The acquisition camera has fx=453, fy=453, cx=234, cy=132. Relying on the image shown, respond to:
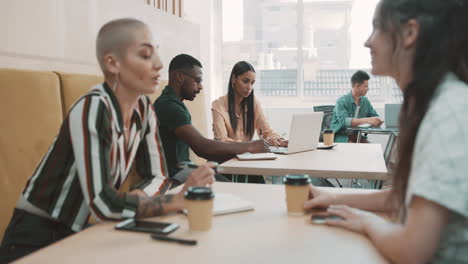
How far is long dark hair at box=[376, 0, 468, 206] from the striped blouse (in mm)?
751

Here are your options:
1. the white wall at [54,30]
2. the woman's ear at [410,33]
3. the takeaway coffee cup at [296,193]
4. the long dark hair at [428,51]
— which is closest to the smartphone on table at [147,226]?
the takeaway coffee cup at [296,193]

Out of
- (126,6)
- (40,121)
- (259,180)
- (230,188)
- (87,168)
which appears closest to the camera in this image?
(87,168)

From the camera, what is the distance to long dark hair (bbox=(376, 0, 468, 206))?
0.89 metres

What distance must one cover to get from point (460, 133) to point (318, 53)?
20.3 ft

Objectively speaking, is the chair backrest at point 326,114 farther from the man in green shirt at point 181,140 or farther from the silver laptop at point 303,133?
the man in green shirt at point 181,140

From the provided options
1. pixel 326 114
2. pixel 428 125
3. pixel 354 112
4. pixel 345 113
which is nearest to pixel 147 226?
pixel 428 125

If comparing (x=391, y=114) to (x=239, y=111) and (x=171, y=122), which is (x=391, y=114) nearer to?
(x=239, y=111)

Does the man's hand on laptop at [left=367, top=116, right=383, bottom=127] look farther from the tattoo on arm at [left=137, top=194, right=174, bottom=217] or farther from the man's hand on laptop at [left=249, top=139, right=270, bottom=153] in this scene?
the tattoo on arm at [left=137, top=194, right=174, bottom=217]

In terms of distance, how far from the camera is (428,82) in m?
0.91

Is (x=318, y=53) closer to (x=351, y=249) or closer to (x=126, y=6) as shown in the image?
(x=126, y=6)

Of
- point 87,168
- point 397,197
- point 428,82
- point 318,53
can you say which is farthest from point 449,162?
point 318,53

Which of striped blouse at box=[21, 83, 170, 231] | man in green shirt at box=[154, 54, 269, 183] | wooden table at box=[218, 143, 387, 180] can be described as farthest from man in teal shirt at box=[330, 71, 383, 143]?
striped blouse at box=[21, 83, 170, 231]

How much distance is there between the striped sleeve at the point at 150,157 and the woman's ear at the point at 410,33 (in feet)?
3.27

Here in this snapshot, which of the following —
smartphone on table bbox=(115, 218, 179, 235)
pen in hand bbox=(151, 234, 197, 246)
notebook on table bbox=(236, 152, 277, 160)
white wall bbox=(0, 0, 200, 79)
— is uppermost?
white wall bbox=(0, 0, 200, 79)
